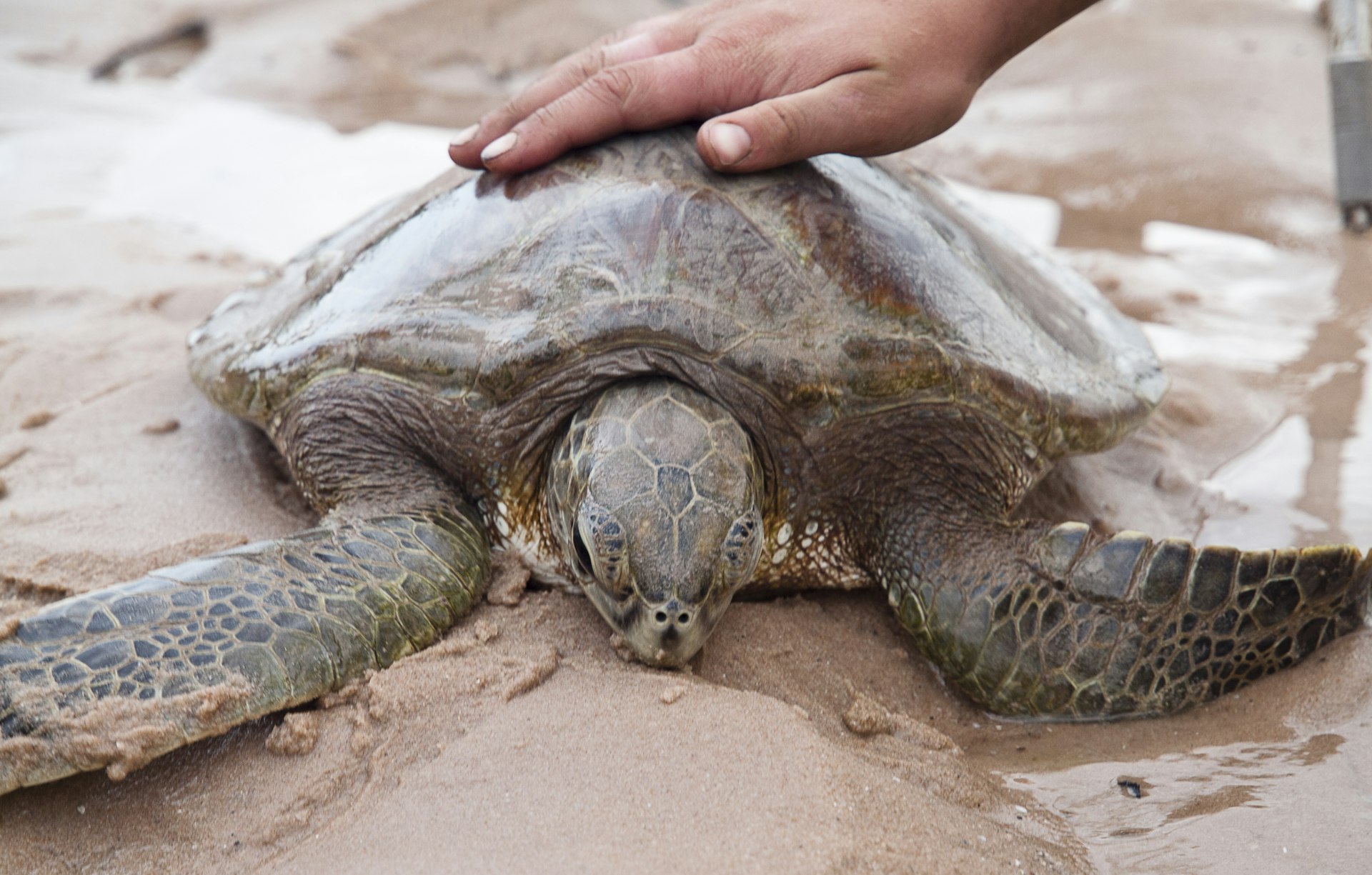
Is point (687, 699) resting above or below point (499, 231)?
below

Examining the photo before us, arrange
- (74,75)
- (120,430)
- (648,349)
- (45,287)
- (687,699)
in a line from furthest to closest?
(74,75) → (45,287) → (120,430) → (648,349) → (687,699)

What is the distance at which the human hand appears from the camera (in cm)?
255

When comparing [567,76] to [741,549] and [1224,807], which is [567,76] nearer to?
[741,549]

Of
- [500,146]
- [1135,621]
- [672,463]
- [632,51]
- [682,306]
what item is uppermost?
[632,51]

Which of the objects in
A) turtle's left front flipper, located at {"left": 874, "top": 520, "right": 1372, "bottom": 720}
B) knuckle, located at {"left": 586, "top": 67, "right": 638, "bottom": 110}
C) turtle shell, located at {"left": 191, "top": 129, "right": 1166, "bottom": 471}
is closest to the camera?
turtle's left front flipper, located at {"left": 874, "top": 520, "right": 1372, "bottom": 720}

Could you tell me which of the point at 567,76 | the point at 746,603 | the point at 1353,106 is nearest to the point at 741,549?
the point at 746,603

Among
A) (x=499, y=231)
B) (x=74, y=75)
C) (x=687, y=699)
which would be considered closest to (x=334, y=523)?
(x=499, y=231)

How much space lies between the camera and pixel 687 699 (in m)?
2.08

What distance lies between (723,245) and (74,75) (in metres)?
8.20

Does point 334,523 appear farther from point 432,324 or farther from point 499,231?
point 499,231

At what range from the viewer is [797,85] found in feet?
8.69

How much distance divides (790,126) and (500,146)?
802mm

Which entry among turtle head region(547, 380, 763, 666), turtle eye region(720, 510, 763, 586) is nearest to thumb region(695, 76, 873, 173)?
turtle head region(547, 380, 763, 666)

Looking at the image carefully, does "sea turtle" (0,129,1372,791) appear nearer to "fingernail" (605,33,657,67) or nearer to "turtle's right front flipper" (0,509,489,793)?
"turtle's right front flipper" (0,509,489,793)
